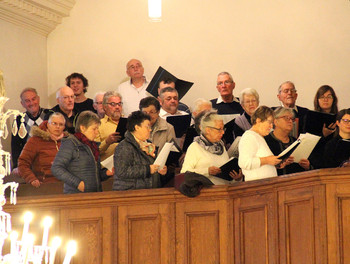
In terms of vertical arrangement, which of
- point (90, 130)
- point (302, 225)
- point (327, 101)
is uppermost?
point (327, 101)

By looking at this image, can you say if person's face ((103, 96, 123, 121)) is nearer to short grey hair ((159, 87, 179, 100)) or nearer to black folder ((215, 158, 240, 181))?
short grey hair ((159, 87, 179, 100))

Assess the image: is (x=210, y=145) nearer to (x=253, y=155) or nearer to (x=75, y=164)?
(x=253, y=155)

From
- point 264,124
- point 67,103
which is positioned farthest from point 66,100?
point 264,124

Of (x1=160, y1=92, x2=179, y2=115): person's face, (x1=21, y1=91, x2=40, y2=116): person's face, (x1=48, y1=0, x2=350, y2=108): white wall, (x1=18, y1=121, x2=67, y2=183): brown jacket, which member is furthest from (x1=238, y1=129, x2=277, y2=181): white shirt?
(x1=48, y1=0, x2=350, y2=108): white wall

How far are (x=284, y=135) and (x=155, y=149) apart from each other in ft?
4.10

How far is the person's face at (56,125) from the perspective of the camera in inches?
400

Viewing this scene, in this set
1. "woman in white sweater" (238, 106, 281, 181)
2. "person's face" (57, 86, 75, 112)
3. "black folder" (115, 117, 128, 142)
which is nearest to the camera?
"woman in white sweater" (238, 106, 281, 181)

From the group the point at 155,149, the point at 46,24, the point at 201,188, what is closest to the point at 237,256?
the point at 201,188

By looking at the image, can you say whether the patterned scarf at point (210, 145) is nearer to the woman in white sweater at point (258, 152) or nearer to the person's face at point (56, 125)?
the woman in white sweater at point (258, 152)

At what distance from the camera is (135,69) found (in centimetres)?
1236

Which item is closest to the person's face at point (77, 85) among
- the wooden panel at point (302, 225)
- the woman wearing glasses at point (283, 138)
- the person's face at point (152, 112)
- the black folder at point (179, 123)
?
the black folder at point (179, 123)

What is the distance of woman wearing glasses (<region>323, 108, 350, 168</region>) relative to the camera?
8.73 meters

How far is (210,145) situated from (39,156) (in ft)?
7.00

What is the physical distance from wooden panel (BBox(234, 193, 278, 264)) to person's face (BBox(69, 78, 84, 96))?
4.07m
